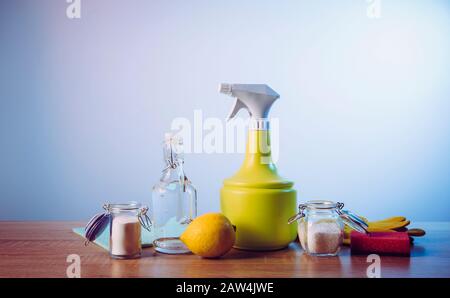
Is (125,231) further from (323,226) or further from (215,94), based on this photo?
(215,94)

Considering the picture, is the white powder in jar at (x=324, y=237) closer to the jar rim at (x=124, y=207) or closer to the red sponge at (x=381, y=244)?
the red sponge at (x=381, y=244)

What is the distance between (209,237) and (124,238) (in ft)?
0.46

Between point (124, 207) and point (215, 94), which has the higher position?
point (215, 94)

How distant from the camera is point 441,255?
0.91 meters

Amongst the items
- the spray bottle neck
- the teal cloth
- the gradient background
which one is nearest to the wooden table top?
the teal cloth

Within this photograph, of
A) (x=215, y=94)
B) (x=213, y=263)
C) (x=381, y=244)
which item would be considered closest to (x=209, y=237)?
(x=213, y=263)

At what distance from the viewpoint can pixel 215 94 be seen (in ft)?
10.2

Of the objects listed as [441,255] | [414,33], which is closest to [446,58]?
[414,33]

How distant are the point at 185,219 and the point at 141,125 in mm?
2119

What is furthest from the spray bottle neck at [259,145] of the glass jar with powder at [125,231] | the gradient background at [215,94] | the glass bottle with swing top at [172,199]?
the gradient background at [215,94]

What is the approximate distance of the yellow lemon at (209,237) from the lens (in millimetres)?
875
